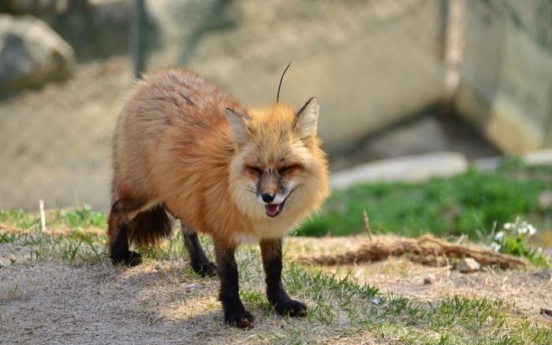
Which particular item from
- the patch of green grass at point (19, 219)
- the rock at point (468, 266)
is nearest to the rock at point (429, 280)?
the rock at point (468, 266)

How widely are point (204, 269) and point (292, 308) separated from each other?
897 millimetres

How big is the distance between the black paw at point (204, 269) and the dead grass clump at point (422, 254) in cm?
113

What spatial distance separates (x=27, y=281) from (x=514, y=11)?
411 inches

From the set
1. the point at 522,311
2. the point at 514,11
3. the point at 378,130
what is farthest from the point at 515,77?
the point at 522,311

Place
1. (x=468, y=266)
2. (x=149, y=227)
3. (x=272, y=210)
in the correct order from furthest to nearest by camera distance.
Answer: (x=468, y=266), (x=149, y=227), (x=272, y=210)

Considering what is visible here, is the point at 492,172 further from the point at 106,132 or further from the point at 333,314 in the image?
the point at 333,314

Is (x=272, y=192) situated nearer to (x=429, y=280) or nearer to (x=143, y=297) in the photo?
(x=143, y=297)

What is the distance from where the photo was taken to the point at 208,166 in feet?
16.5

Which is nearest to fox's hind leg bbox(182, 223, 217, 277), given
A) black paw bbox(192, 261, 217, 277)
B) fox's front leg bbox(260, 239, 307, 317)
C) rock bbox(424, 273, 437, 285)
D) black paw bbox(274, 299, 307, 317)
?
black paw bbox(192, 261, 217, 277)

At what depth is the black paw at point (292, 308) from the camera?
199 inches

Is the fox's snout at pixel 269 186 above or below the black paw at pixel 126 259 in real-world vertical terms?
above

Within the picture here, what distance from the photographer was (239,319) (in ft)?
16.0

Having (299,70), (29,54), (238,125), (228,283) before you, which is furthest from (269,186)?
(299,70)

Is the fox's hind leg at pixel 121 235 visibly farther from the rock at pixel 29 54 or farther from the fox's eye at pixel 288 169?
the rock at pixel 29 54
